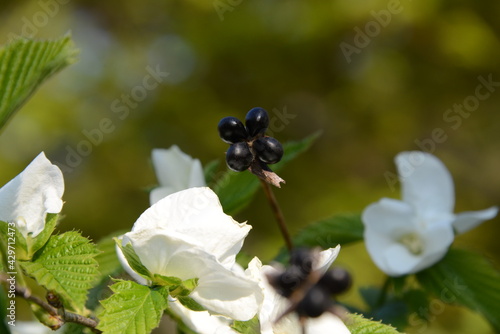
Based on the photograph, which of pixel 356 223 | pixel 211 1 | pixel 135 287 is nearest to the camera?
pixel 135 287

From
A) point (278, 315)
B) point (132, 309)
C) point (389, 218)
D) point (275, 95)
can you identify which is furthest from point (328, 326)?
point (275, 95)

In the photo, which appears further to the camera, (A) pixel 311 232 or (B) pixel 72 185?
(B) pixel 72 185

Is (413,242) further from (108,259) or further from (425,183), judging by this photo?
(108,259)

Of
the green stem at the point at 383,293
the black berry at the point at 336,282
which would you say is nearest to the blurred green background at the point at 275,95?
the green stem at the point at 383,293

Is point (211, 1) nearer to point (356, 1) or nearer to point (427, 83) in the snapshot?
point (356, 1)

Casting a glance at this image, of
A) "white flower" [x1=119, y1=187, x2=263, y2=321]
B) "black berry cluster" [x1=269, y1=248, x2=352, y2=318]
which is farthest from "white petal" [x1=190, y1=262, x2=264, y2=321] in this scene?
"black berry cluster" [x1=269, y1=248, x2=352, y2=318]

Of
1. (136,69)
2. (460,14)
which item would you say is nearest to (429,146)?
(460,14)
